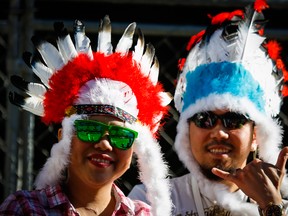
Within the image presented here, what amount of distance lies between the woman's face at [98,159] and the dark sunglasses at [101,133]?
0.02m

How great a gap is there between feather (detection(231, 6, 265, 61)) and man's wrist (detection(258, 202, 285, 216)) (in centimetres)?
94

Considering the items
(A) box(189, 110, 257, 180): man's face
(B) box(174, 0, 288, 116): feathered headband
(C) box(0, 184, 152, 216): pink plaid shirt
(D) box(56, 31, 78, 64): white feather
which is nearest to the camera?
(C) box(0, 184, 152, 216): pink plaid shirt

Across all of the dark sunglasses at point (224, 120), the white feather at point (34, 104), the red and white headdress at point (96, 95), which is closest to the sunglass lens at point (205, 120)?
the dark sunglasses at point (224, 120)

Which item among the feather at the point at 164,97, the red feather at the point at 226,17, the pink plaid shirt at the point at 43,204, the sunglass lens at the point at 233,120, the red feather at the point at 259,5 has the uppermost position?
the red feather at the point at 259,5

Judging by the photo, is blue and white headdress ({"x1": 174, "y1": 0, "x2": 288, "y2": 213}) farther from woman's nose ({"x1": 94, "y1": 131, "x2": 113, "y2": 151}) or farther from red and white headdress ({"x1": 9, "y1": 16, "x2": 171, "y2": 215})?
woman's nose ({"x1": 94, "y1": 131, "x2": 113, "y2": 151})

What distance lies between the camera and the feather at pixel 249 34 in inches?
145

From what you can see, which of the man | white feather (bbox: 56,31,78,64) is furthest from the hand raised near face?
white feather (bbox: 56,31,78,64)

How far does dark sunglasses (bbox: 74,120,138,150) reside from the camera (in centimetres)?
292

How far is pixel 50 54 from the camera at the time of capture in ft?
10.4

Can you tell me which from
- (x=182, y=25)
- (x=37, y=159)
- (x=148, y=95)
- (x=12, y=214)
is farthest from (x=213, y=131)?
(x=37, y=159)

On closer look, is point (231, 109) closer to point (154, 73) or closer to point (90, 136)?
point (154, 73)

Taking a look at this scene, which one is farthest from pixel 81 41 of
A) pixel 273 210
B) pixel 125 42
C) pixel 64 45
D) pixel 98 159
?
pixel 273 210

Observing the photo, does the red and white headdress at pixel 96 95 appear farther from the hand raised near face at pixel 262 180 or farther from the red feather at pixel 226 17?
the red feather at pixel 226 17

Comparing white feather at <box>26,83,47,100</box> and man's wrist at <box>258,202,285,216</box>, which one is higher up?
white feather at <box>26,83,47,100</box>
